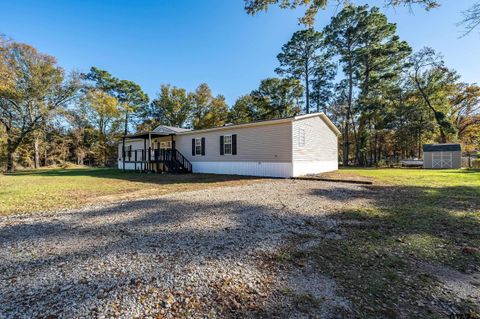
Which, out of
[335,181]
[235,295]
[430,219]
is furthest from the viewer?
[335,181]

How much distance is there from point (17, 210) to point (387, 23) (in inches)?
1229

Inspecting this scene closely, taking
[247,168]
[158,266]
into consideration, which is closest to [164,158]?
[247,168]

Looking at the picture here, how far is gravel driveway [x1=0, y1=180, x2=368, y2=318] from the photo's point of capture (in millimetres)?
1806

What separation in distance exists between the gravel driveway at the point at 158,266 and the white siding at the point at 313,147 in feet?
24.1

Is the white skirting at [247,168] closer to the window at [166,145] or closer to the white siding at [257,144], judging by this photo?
the white siding at [257,144]

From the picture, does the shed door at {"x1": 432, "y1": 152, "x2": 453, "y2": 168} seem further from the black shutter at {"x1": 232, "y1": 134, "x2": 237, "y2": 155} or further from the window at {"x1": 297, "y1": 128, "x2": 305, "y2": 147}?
the black shutter at {"x1": 232, "y1": 134, "x2": 237, "y2": 155}

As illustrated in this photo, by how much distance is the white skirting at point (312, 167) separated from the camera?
11820mm

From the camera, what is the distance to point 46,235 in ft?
11.6

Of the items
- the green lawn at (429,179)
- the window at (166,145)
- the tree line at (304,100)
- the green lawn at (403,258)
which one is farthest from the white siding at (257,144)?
the tree line at (304,100)

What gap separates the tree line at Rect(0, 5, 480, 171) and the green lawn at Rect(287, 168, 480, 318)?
23035mm

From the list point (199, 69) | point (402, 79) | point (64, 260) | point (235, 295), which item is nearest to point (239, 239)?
point (235, 295)

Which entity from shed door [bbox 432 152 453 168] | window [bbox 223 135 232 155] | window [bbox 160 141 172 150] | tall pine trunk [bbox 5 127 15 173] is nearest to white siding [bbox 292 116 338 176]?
window [bbox 223 135 232 155]

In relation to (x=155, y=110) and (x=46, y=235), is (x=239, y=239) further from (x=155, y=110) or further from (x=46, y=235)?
(x=155, y=110)

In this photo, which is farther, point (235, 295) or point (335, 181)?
point (335, 181)
